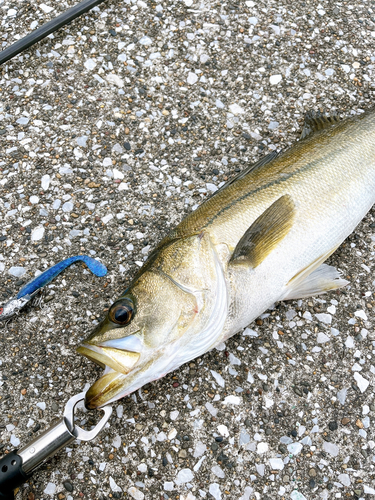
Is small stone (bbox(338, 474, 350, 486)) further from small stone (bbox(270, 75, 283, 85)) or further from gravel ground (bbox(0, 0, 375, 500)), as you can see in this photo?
small stone (bbox(270, 75, 283, 85))

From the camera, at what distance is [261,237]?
221 cm

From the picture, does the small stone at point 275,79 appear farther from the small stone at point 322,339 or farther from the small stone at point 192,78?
the small stone at point 322,339

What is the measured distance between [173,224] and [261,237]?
0.80 meters

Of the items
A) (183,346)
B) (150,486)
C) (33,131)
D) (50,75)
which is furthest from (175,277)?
(50,75)

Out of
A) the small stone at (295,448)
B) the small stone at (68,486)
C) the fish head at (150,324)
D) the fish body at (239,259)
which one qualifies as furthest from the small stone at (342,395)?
the small stone at (68,486)

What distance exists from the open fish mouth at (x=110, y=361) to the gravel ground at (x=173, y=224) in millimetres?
482

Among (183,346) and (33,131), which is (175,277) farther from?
(33,131)

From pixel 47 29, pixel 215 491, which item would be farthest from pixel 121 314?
pixel 47 29

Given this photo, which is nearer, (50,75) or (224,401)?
(224,401)

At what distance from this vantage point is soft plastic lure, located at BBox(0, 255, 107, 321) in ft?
8.20

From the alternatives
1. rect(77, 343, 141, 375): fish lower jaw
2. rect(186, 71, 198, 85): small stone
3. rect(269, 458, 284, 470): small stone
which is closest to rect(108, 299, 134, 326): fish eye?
rect(77, 343, 141, 375): fish lower jaw

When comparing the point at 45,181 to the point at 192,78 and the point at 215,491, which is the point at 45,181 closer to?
the point at 192,78

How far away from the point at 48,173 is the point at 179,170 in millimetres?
916

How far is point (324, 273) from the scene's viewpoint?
2.56 metres
